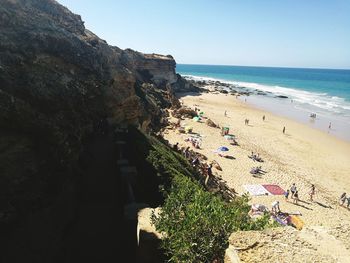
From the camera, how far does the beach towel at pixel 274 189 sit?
71.1ft

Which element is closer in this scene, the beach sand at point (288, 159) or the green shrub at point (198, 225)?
the green shrub at point (198, 225)

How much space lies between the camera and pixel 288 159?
29.7 meters

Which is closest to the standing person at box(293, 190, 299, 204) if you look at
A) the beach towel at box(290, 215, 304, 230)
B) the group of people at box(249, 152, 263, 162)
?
the beach towel at box(290, 215, 304, 230)

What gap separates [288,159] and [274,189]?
866 centimetres

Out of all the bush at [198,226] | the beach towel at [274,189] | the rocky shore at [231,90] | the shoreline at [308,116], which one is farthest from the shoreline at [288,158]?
the rocky shore at [231,90]

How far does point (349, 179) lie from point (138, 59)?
161ft

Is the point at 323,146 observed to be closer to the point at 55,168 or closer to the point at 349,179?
the point at 349,179

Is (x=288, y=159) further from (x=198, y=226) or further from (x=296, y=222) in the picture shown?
(x=198, y=226)

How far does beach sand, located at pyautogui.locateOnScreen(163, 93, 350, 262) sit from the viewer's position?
20.5m

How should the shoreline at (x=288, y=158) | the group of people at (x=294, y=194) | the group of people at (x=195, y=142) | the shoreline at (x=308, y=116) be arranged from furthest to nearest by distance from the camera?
the shoreline at (x=308, y=116)
the group of people at (x=195, y=142)
the shoreline at (x=288, y=158)
the group of people at (x=294, y=194)

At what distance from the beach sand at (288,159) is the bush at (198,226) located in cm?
874

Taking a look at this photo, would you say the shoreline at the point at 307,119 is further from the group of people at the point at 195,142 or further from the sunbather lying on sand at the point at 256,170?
the group of people at the point at 195,142

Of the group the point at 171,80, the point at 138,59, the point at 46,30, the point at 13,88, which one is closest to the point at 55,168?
the point at 13,88

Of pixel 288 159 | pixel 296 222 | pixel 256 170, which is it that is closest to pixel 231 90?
pixel 288 159
